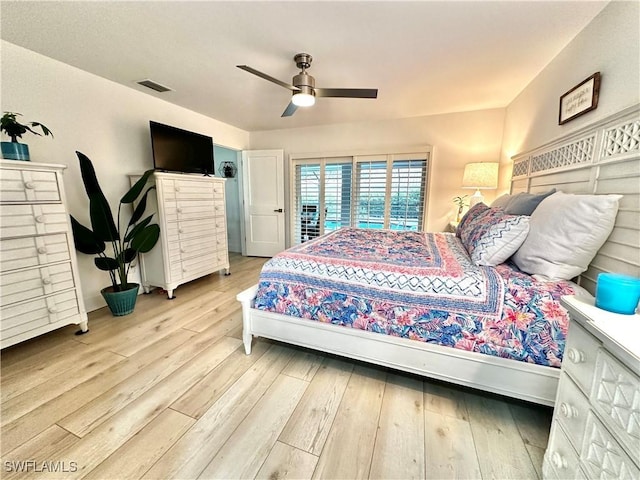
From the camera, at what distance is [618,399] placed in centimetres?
72

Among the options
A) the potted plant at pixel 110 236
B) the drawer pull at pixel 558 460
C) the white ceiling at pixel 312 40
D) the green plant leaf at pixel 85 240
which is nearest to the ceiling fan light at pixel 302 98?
the white ceiling at pixel 312 40

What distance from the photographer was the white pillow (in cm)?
129

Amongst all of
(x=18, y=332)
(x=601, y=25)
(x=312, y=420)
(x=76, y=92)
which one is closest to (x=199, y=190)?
(x=76, y=92)

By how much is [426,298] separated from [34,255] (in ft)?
9.02

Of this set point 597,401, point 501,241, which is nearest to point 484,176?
point 501,241

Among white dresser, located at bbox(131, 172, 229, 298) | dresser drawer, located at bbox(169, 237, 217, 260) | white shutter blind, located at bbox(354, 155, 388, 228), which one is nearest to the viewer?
white dresser, located at bbox(131, 172, 229, 298)

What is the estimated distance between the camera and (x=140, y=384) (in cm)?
161

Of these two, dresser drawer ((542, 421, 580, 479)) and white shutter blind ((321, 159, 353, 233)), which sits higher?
white shutter blind ((321, 159, 353, 233))

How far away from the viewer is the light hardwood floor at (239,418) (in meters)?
1.13

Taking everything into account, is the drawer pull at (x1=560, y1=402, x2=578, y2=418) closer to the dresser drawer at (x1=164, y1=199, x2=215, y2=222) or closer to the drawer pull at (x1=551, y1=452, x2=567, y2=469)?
the drawer pull at (x1=551, y1=452, x2=567, y2=469)

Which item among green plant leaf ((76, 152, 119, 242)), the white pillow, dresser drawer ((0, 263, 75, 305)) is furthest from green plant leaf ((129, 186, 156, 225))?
the white pillow

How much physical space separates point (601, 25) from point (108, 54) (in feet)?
11.8

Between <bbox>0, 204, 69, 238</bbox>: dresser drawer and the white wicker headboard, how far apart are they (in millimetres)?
3628

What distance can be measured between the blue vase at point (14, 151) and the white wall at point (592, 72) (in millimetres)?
3820
